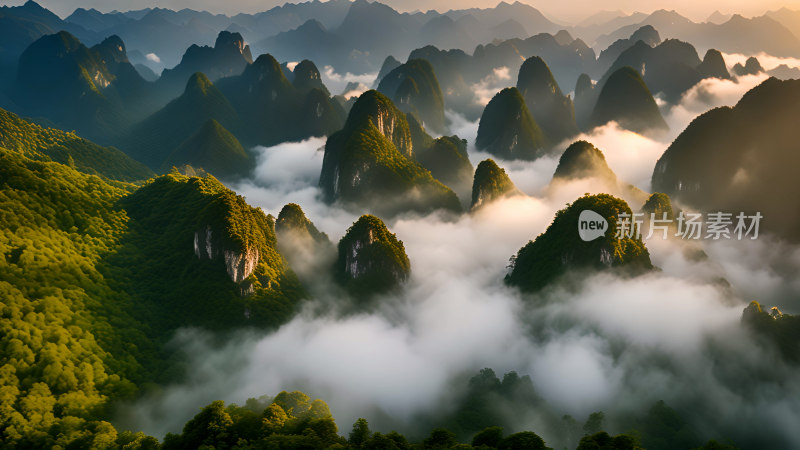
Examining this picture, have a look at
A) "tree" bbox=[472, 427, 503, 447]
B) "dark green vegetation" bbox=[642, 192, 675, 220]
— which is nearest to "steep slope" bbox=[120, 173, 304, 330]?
"tree" bbox=[472, 427, 503, 447]

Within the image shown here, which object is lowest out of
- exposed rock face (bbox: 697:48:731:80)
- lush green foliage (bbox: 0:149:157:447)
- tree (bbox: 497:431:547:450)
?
tree (bbox: 497:431:547:450)

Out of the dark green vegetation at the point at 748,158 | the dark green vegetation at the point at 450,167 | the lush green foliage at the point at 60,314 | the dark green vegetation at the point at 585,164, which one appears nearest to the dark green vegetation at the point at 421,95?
the dark green vegetation at the point at 450,167

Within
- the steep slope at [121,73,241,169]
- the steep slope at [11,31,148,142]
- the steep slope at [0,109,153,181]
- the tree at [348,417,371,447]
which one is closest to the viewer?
the tree at [348,417,371,447]

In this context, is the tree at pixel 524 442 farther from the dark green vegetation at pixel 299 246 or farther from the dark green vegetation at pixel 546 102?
the dark green vegetation at pixel 546 102

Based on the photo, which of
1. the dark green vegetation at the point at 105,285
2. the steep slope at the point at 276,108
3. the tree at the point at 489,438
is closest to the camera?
the tree at the point at 489,438

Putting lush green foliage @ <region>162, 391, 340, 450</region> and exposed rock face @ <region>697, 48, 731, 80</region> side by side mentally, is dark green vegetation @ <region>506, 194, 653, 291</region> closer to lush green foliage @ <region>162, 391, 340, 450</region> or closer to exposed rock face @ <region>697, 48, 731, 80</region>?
lush green foliage @ <region>162, 391, 340, 450</region>

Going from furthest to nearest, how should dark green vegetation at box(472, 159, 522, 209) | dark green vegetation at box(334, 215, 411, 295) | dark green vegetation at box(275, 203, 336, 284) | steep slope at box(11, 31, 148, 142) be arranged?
steep slope at box(11, 31, 148, 142) → dark green vegetation at box(472, 159, 522, 209) → dark green vegetation at box(275, 203, 336, 284) → dark green vegetation at box(334, 215, 411, 295)
